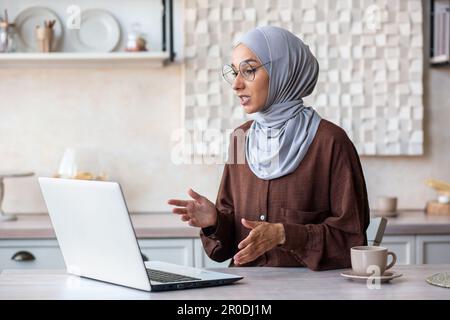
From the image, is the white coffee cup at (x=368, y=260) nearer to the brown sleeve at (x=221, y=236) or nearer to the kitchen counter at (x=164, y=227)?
the brown sleeve at (x=221, y=236)

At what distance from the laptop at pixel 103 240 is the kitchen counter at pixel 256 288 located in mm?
25

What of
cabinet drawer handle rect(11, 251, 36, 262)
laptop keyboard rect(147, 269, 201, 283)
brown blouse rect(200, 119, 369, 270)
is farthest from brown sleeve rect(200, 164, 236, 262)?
cabinet drawer handle rect(11, 251, 36, 262)

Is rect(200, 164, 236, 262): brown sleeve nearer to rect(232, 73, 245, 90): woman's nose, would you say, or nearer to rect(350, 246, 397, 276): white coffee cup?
rect(232, 73, 245, 90): woman's nose

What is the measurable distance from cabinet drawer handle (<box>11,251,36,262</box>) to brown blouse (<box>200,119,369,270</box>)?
1.29m

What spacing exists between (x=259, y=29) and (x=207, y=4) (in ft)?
5.04

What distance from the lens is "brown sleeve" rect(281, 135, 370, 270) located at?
6.97 ft

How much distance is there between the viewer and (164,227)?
11.2 ft

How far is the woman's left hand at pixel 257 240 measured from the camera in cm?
198

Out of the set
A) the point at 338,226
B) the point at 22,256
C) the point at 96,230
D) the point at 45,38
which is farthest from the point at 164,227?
the point at 96,230

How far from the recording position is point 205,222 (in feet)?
7.40

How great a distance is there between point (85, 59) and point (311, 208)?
1.79 m

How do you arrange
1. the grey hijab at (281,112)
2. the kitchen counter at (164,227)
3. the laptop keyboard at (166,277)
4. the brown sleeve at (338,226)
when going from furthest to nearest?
1. the kitchen counter at (164,227)
2. the grey hijab at (281,112)
3. the brown sleeve at (338,226)
4. the laptop keyboard at (166,277)

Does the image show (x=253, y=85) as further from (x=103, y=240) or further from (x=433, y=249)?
(x=433, y=249)

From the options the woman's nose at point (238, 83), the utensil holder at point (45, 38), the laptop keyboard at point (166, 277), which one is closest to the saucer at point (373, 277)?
the laptop keyboard at point (166, 277)
